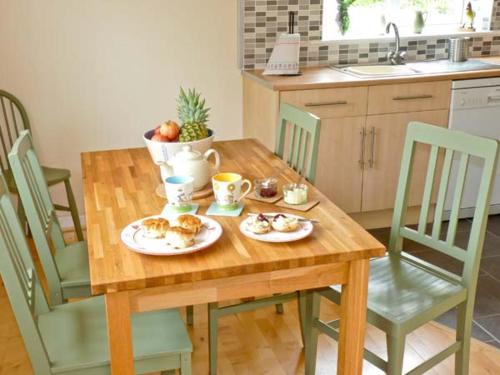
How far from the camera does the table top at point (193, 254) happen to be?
5.48ft

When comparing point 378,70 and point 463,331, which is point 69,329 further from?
point 378,70

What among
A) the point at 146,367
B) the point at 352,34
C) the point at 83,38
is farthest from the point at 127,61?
the point at 146,367

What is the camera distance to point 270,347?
8.96 ft

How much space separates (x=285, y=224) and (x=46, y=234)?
0.92m

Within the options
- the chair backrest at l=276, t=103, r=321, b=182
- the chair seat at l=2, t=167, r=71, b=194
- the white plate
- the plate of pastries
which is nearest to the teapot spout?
the plate of pastries

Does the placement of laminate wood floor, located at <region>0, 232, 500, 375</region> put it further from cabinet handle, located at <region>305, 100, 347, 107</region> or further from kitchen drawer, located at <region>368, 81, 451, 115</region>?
kitchen drawer, located at <region>368, 81, 451, 115</region>

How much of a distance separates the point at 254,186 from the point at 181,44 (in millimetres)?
1821

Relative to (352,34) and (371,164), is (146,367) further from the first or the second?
(352,34)

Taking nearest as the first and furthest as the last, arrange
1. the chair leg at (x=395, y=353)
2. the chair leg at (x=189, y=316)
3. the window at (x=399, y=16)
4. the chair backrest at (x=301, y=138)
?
1. the chair leg at (x=395, y=353)
2. the chair backrest at (x=301, y=138)
3. the chair leg at (x=189, y=316)
4. the window at (x=399, y=16)

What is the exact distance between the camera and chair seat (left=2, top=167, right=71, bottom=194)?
3361mm

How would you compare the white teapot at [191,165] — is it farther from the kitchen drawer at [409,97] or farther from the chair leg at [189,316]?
the kitchen drawer at [409,97]

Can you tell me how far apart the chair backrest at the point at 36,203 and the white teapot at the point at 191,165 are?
0.48 metres

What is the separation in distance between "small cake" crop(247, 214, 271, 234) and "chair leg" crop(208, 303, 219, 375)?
1.96 ft

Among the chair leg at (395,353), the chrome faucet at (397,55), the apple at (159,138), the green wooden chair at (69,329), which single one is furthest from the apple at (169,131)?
the chrome faucet at (397,55)
